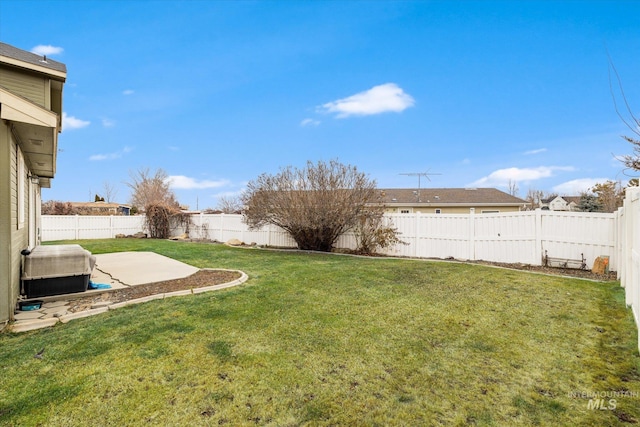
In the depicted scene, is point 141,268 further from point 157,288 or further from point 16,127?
point 16,127

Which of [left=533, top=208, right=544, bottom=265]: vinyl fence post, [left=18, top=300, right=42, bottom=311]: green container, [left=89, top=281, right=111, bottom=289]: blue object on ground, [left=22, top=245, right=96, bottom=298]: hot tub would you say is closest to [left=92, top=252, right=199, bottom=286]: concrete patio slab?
[left=89, top=281, right=111, bottom=289]: blue object on ground

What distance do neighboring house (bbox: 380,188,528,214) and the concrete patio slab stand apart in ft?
56.1

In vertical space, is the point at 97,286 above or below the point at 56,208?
below

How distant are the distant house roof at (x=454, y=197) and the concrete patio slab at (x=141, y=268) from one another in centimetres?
1714

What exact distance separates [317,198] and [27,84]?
7.73m

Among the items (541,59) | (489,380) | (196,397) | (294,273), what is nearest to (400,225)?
(294,273)

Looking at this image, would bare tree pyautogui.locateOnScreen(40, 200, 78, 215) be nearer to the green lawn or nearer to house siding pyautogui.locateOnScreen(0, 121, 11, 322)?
house siding pyautogui.locateOnScreen(0, 121, 11, 322)

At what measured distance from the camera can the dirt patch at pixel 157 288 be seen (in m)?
5.14

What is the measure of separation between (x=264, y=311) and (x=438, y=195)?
2497 centimetres

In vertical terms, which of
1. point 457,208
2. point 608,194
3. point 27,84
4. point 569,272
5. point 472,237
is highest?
point 27,84

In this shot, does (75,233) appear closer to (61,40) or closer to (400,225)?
(61,40)

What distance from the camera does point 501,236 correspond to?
368 inches

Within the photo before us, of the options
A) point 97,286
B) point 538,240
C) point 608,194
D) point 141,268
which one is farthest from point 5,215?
point 608,194

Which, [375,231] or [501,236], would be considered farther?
[375,231]
